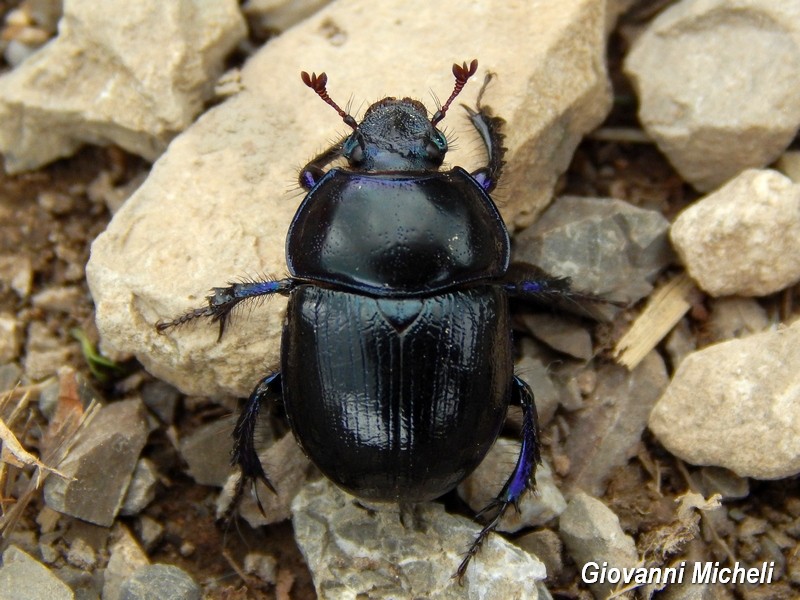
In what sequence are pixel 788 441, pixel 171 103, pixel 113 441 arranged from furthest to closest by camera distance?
1. pixel 171 103
2. pixel 113 441
3. pixel 788 441

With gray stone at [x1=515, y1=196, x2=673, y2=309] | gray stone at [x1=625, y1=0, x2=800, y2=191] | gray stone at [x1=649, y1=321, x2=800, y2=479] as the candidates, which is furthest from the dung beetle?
gray stone at [x1=625, y1=0, x2=800, y2=191]

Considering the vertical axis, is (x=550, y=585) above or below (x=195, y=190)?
below

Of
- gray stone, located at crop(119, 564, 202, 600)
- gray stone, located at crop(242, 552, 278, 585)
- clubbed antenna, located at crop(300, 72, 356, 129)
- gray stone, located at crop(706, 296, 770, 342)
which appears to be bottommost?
gray stone, located at crop(242, 552, 278, 585)

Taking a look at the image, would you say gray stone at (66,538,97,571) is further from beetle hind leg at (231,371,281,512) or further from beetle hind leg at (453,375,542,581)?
beetle hind leg at (453,375,542,581)

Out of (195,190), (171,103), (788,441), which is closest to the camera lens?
(788,441)

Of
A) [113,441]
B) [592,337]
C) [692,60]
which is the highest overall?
[692,60]

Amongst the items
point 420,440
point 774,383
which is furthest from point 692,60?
point 420,440

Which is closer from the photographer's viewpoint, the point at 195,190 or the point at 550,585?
the point at 550,585

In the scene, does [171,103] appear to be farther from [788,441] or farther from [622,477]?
[788,441]
